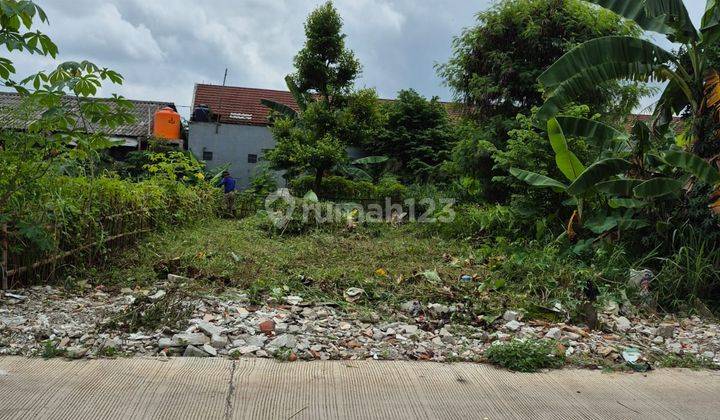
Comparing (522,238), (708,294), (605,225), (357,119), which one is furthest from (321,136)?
(708,294)

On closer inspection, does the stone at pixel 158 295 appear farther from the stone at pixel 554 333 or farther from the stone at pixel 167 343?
the stone at pixel 554 333

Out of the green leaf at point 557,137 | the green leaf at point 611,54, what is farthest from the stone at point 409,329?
the green leaf at point 557,137

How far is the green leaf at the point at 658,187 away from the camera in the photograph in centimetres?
543

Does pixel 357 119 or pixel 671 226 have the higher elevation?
pixel 357 119

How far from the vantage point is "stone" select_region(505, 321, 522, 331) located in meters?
4.07

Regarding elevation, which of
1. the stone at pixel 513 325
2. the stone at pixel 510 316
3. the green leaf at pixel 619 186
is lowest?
the stone at pixel 513 325

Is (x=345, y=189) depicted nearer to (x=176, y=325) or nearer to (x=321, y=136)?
(x=321, y=136)

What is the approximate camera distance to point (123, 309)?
12.8 ft

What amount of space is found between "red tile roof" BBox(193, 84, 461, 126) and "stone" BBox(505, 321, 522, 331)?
49.2 feet

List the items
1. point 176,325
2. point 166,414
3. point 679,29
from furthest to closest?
point 679,29
point 176,325
point 166,414

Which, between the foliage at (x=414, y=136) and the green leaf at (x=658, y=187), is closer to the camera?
the green leaf at (x=658, y=187)

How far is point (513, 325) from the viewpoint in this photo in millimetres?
4121

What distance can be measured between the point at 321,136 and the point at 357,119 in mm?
1080

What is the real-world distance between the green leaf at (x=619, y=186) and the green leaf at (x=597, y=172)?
0.13 metres
